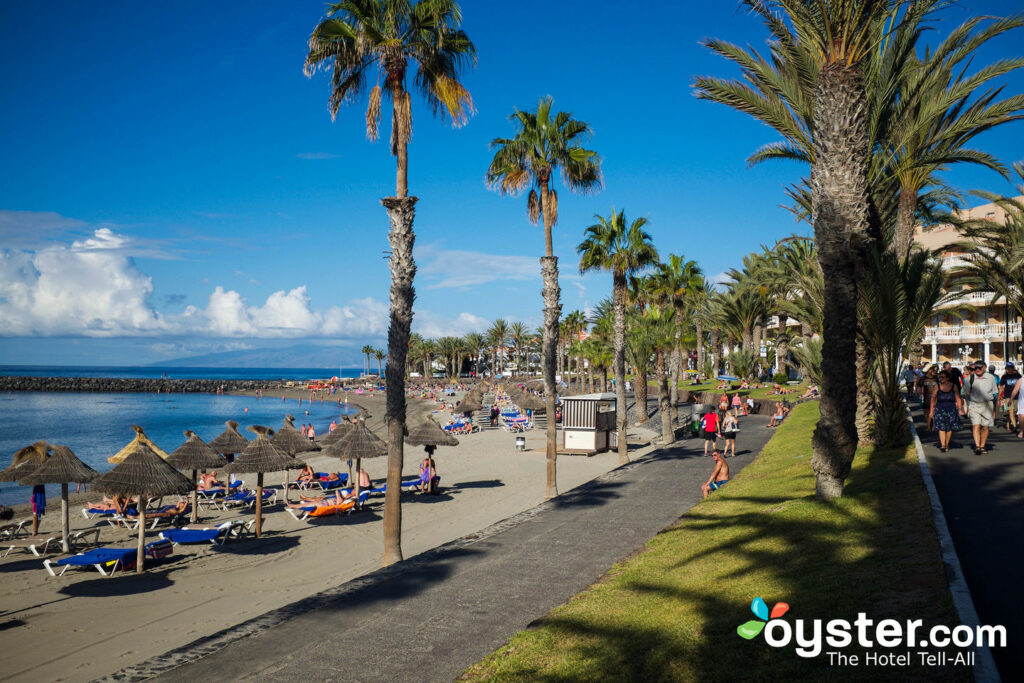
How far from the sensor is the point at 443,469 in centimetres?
2562

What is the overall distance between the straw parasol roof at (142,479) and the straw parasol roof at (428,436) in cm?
770

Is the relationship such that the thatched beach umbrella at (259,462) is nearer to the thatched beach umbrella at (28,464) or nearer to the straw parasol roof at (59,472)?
the straw parasol roof at (59,472)

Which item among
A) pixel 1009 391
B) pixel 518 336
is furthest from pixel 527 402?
pixel 518 336

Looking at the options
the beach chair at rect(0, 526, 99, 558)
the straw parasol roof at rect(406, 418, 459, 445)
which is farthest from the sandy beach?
the straw parasol roof at rect(406, 418, 459, 445)

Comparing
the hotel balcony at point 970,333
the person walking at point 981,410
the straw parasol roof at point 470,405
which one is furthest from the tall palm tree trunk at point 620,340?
the hotel balcony at point 970,333

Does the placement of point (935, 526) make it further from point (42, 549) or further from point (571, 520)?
point (42, 549)

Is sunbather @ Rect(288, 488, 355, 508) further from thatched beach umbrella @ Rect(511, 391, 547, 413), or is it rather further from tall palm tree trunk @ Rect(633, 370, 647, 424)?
thatched beach umbrella @ Rect(511, 391, 547, 413)

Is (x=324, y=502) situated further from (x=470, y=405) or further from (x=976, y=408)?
(x=470, y=405)

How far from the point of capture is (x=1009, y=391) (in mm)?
17875

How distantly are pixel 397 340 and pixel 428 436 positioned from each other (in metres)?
9.03

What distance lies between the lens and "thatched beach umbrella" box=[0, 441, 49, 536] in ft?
51.4

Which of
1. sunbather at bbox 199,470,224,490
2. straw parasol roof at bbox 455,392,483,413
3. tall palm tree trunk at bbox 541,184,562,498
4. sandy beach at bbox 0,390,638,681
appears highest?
tall palm tree trunk at bbox 541,184,562,498

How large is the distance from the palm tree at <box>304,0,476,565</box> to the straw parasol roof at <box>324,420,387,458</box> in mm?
6163

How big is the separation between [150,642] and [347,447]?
8309 millimetres
